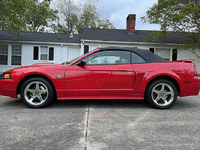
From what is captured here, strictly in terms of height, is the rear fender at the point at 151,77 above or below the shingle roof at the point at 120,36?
below

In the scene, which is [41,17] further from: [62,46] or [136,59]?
[136,59]

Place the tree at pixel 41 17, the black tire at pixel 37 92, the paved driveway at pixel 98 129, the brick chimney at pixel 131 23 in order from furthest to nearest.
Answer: the tree at pixel 41 17
the brick chimney at pixel 131 23
the black tire at pixel 37 92
the paved driveway at pixel 98 129

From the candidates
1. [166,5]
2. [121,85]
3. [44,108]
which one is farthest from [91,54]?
[166,5]

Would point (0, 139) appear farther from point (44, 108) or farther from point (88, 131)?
point (44, 108)

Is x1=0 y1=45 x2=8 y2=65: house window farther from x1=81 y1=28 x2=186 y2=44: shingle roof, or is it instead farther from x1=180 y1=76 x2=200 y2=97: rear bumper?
x1=180 y1=76 x2=200 y2=97: rear bumper

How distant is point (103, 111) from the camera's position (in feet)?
11.5

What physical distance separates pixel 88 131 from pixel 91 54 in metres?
1.96

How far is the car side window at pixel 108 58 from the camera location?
12.5ft

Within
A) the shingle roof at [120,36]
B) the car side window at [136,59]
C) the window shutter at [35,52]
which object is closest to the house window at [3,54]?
the window shutter at [35,52]

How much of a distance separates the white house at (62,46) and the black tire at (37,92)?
11559 millimetres

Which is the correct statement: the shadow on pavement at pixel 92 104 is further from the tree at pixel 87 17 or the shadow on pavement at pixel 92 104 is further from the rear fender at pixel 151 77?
the tree at pixel 87 17

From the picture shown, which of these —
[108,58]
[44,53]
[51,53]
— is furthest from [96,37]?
[108,58]

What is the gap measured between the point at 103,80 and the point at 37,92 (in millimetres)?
1518

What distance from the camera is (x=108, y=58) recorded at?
3.86 meters
